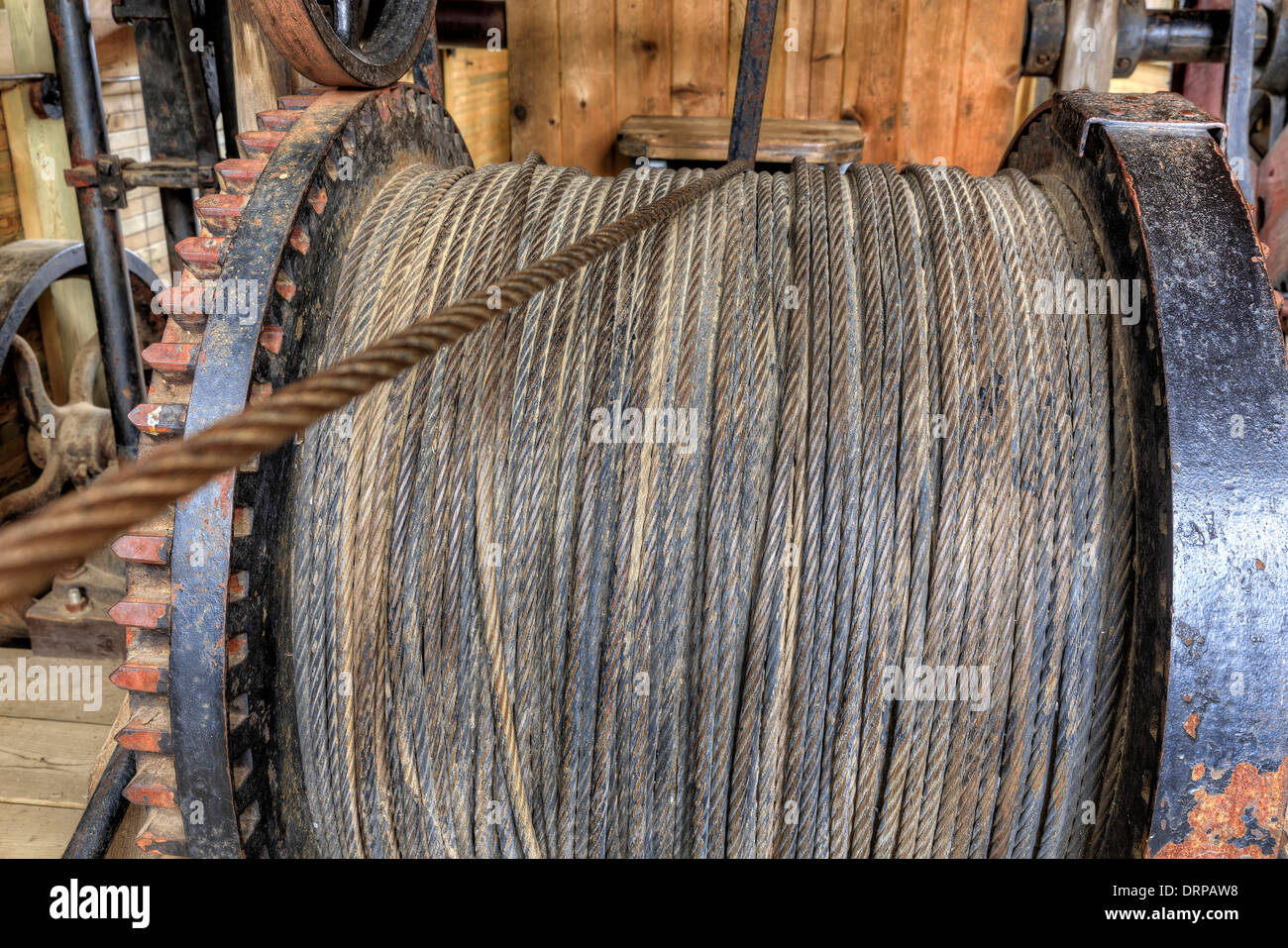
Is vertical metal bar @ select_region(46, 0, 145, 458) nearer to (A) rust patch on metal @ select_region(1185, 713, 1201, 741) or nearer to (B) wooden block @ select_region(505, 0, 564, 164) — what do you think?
(B) wooden block @ select_region(505, 0, 564, 164)

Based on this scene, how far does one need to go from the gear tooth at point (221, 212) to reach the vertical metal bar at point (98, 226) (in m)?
1.18

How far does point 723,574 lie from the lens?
139cm

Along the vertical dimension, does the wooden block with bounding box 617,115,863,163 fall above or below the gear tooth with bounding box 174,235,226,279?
below

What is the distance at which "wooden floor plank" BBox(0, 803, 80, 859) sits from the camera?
2074 millimetres

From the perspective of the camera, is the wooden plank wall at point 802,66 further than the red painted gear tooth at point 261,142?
Yes

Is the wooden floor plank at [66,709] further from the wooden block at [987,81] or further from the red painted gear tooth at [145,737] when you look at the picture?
the wooden block at [987,81]

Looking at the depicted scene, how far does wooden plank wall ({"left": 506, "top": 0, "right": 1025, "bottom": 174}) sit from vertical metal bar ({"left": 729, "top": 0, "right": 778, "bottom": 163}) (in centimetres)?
114

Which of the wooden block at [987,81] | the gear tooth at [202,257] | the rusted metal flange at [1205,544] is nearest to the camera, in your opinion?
the rusted metal flange at [1205,544]

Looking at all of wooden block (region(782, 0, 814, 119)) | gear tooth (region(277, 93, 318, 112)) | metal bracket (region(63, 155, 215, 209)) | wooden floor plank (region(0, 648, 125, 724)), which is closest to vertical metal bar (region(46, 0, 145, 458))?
metal bracket (region(63, 155, 215, 209))

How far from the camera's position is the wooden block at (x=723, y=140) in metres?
3.19

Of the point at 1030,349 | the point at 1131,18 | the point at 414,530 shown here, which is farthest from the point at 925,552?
the point at 1131,18

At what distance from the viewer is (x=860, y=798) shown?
1.44 metres

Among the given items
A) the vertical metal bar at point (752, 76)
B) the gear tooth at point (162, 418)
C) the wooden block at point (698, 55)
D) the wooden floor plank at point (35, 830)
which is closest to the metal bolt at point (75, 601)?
the wooden floor plank at point (35, 830)

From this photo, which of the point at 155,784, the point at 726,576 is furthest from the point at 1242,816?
the point at 155,784
